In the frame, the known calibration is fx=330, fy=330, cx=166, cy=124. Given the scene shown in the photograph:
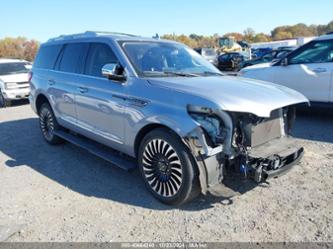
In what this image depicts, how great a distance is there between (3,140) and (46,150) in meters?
1.56

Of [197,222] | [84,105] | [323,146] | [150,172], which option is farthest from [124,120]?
[323,146]

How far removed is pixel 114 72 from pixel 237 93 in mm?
1595

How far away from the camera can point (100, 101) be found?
4.62 m

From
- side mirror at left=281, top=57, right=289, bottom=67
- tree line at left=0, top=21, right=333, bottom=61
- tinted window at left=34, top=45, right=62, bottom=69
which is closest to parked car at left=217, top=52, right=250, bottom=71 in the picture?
side mirror at left=281, top=57, right=289, bottom=67

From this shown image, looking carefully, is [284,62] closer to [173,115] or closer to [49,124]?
[173,115]

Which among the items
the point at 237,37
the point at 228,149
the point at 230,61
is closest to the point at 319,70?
the point at 228,149

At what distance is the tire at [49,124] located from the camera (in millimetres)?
6328

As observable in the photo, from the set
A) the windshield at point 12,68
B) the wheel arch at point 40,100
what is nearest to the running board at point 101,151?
the wheel arch at point 40,100

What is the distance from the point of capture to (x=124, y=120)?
166 inches

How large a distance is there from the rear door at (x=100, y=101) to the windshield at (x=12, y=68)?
8884mm

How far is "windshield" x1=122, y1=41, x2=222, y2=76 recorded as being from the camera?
172 inches

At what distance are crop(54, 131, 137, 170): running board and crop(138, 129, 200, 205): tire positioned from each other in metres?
0.29

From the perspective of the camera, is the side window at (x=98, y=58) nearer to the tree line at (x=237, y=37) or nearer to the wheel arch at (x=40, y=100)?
the wheel arch at (x=40, y=100)

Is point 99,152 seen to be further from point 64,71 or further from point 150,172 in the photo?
point 64,71
